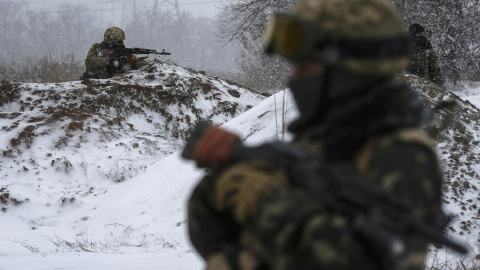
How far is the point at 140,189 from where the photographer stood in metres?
6.64

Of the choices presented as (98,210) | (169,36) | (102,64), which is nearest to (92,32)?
(169,36)

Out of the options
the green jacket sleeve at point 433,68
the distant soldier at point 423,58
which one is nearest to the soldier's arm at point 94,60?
the distant soldier at point 423,58

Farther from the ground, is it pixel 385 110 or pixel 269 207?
pixel 385 110

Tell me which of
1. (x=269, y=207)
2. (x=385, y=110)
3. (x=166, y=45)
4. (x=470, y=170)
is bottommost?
→ (x=166, y=45)

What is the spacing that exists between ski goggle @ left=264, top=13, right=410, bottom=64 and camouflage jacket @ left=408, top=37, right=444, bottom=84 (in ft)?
25.8

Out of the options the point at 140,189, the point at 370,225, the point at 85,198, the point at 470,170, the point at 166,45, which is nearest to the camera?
the point at 370,225

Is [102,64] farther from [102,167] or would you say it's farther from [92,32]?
[92,32]

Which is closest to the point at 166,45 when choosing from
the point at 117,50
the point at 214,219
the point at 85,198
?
the point at 117,50

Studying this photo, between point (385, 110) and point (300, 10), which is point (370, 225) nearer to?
point (385, 110)

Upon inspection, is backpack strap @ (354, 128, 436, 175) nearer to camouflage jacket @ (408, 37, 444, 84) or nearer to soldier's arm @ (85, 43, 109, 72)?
camouflage jacket @ (408, 37, 444, 84)

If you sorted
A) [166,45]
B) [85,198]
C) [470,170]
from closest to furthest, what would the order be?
[470,170]
[85,198]
[166,45]

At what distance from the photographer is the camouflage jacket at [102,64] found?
12932 millimetres

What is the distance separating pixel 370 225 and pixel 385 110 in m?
0.30

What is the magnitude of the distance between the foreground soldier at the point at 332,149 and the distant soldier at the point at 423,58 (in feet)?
25.8
